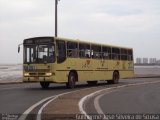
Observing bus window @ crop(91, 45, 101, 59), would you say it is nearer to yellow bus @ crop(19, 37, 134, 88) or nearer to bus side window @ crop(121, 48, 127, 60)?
yellow bus @ crop(19, 37, 134, 88)

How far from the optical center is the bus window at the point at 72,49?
29742mm

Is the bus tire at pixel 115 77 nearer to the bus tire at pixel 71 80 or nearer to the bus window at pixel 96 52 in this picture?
the bus window at pixel 96 52

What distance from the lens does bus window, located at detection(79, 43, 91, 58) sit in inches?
1235

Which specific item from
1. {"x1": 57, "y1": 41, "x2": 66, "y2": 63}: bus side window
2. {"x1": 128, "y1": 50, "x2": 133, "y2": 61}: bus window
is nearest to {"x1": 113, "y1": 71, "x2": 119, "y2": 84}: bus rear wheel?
{"x1": 128, "y1": 50, "x2": 133, "y2": 61}: bus window

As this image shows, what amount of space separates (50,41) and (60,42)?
0.74m

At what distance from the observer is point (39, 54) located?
28734mm

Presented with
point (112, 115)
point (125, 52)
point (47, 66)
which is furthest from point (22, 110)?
point (125, 52)

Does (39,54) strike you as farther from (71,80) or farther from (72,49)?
(71,80)

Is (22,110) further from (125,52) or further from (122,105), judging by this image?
(125,52)

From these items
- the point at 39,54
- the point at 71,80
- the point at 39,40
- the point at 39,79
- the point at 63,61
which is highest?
the point at 39,40

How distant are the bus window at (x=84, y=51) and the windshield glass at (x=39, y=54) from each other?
3313 mm

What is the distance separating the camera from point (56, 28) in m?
42.1

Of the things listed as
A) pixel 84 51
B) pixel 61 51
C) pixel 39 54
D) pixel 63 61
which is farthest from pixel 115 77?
pixel 39 54

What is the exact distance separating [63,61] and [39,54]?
1516 mm
